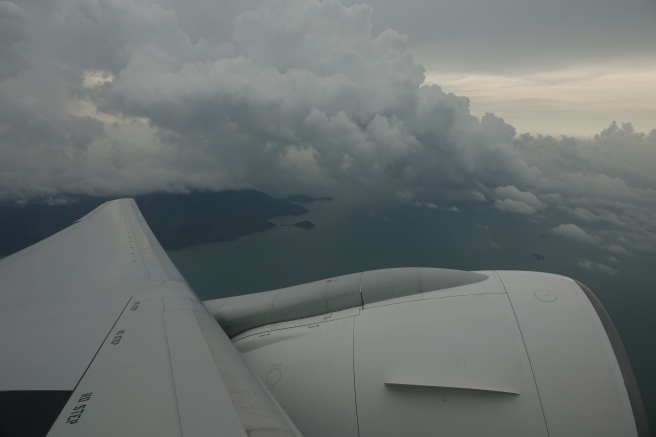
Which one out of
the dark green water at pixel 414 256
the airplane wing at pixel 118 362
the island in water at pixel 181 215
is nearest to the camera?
the airplane wing at pixel 118 362

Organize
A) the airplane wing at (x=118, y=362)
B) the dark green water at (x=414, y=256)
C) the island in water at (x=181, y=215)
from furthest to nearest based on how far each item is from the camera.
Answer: the island in water at (x=181, y=215)
the dark green water at (x=414, y=256)
the airplane wing at (x=118, y=362)

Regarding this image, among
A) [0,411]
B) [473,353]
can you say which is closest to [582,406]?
[473,353]

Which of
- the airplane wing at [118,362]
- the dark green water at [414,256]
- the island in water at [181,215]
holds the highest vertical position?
the island in water at [181,215]

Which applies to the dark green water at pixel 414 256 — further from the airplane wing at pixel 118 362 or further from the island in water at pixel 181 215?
the airplane wing at pixel 118 362

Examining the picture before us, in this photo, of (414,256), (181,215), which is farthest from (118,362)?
(181,215)

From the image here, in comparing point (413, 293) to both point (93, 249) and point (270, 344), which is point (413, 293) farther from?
point (93, 249)

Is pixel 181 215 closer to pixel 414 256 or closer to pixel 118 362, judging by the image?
pixel 414 256

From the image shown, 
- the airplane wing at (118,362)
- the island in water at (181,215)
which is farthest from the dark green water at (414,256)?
the airplane wing at (118,362)
